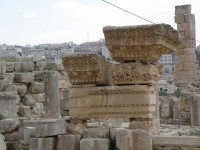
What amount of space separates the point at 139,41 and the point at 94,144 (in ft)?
5.74

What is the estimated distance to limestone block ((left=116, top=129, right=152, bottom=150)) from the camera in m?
6.74

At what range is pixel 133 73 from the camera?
712 centimetres

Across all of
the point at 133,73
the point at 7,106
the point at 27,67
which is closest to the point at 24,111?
the point at 27,67

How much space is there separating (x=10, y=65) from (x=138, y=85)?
1104cm

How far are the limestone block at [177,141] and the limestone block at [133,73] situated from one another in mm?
917

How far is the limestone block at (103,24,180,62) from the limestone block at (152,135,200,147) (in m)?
1.27

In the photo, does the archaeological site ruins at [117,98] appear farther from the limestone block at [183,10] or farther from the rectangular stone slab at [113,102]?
the limestone block at [183,10]

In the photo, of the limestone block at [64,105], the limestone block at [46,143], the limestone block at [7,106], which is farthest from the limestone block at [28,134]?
the limestone block at [64,105]

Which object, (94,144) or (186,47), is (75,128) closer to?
(94,144)

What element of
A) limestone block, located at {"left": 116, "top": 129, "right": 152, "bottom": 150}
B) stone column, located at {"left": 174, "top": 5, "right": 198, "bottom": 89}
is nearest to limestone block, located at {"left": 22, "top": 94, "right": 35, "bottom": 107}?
limestone block, located at {"left": 116, "top": 129, "right": 152, "bottom": 150}

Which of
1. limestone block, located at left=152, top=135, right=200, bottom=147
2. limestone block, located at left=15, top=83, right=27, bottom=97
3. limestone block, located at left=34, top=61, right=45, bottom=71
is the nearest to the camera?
limestone block, located at left=152, top=135, right=200, bottom=147

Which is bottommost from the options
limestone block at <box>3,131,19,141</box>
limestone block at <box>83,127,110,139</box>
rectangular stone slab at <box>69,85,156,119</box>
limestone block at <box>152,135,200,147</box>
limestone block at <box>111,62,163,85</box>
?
limestone block at <box>3,131,19,141</box>

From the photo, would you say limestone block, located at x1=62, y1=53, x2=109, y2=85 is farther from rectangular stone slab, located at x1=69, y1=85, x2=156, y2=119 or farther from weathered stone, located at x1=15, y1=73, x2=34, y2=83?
weathered stone, located at x1=15, y1=73, x2=34, y2=83

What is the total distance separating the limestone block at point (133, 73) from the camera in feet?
23.3
